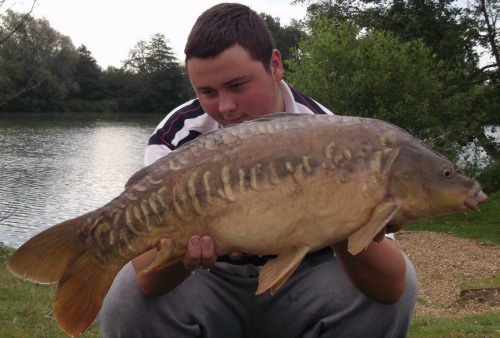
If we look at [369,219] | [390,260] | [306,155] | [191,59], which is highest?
[191,59]

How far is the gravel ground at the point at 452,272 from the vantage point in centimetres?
522

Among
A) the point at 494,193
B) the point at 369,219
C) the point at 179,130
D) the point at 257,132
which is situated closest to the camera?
the point at 369,219

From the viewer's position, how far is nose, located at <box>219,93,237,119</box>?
5.82 feet

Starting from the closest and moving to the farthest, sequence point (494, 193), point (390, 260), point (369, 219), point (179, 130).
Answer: point (369, 219)
point (390, 260)
point (179, 130)
point (494, 193)

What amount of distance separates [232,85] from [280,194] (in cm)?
52

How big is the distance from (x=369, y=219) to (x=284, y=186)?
0.21 meters

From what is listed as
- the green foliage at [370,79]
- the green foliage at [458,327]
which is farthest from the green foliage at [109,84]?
the green foliage at [458,327]

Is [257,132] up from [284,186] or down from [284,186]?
up

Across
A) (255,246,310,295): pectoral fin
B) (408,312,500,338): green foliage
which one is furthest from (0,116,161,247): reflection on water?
(255,246,310,295): pectoral fin

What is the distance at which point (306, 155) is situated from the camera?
4.70ft

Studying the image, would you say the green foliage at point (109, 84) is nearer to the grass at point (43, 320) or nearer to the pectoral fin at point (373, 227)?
the grass at point (43, 320)

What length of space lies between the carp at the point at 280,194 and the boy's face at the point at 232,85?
280 mm

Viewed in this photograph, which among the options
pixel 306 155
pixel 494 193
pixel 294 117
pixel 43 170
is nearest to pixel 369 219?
pixel 306 155

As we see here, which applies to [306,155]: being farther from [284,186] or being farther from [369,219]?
[369,219]
